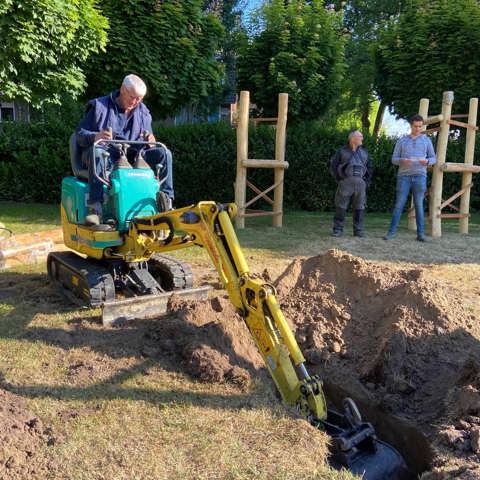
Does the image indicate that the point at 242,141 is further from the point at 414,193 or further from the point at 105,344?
the point at 105,344

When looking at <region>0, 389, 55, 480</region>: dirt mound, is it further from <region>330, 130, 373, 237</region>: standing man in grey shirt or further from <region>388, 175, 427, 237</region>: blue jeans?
<region>388, 175, 427, 237</region>: blue jeans

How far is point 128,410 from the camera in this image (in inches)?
137

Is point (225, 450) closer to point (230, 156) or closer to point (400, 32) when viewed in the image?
point (230, 156)

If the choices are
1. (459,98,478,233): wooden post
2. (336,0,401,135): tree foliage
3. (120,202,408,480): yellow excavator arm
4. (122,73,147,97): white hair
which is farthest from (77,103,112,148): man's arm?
(336,0,401,135): tree foliage

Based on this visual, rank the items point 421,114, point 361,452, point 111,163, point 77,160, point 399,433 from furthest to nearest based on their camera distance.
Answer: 1. point 421,114
2. point 77,160
3. point 111,163
4. point 399,433
5. point 361,452

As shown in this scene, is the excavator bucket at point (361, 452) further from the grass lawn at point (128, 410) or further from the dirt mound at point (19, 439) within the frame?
the dirt mound at point (19, 439)

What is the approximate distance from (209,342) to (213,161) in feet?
28.5

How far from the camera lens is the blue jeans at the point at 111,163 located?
5.00m

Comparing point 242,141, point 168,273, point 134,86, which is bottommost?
point 168,273

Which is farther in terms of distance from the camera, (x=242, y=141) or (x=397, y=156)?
(x=242, y=141)

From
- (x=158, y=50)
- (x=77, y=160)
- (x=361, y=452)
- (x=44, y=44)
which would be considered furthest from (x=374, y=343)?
(x=158, y=50)

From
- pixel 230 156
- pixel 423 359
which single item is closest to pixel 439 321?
pixel 423 359

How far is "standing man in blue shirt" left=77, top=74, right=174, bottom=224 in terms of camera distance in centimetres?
503

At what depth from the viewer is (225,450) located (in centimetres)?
307
